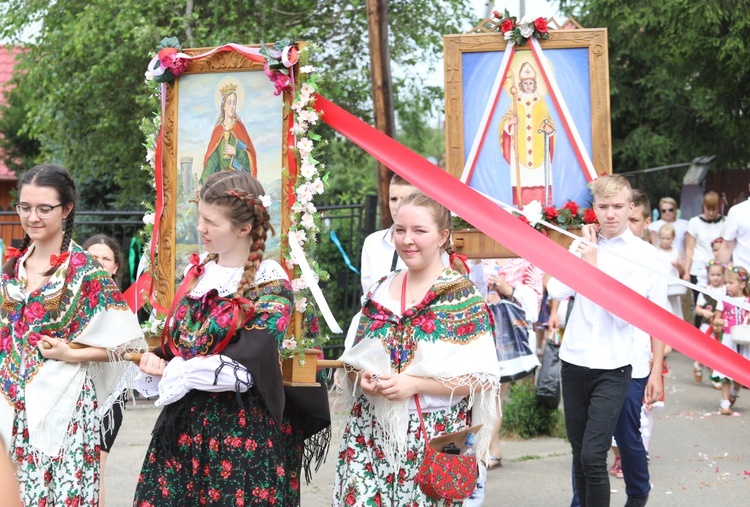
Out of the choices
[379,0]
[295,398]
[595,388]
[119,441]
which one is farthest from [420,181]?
[119,441]

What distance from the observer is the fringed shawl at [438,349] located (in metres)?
4.42

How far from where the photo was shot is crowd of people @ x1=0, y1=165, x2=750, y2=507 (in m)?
4.25

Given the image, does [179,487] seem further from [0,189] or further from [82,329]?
[0,189]

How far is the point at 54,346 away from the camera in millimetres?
4773

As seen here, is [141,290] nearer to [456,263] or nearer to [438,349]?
[456,263]

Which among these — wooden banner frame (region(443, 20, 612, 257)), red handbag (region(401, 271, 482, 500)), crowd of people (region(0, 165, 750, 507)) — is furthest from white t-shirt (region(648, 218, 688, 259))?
red handbag (region(401, 271, 482, 500))

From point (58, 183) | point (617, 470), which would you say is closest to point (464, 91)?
point (58, 183)

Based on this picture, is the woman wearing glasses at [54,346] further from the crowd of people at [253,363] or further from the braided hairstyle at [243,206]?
the braided hairstyle at [243,206]

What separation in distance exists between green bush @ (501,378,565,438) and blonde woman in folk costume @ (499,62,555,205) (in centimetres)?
377

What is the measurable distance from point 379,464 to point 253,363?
2.46 feet

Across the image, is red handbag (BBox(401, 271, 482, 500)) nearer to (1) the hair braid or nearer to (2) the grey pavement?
(1) the hair braid

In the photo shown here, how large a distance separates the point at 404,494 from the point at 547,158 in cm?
227

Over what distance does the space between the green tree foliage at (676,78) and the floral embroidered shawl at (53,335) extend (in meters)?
10.3

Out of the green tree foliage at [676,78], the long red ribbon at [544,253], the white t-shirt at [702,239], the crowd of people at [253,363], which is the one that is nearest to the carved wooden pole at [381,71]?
the crowd of people at [253,363]
